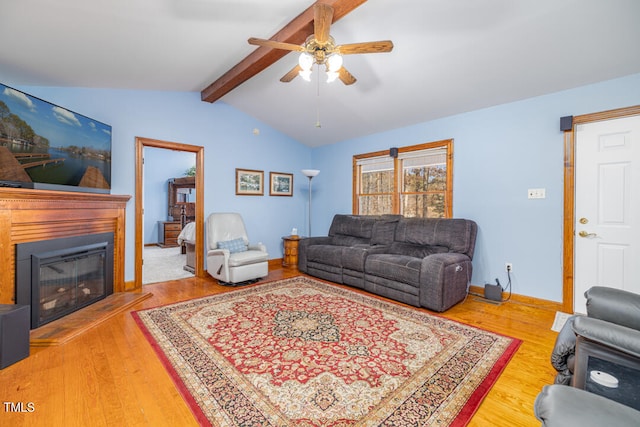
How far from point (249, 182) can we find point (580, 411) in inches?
188

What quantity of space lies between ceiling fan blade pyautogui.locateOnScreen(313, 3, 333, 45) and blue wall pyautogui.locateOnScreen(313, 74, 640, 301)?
258 cm

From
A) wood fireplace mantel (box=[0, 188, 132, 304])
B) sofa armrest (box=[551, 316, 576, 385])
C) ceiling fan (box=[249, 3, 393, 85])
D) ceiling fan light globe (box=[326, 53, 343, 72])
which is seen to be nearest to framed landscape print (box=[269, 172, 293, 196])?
wood fireplace mantel (box=[0, 188, 132, 304])

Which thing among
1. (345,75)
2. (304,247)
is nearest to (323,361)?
(345,75)

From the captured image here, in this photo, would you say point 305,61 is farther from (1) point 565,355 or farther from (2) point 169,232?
(2) point 169,232

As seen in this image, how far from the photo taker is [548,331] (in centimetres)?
251

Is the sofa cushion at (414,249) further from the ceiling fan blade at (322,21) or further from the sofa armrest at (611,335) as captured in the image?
the ceiling fan blade at (322,21)

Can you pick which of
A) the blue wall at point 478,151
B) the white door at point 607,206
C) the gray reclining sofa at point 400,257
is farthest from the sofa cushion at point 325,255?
the white door at point 607,206

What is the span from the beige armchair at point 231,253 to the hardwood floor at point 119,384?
4.53 ft

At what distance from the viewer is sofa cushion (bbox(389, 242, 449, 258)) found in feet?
11.8

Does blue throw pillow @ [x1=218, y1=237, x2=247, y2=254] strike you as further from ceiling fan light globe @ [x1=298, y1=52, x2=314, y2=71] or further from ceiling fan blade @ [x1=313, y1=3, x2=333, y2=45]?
ceiling fan blade @ [x1=313, y1=3, x2=333, y2=45]

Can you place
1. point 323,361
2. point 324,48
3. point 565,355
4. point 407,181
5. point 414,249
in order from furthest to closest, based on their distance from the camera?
point 407,181 → point 414,249 → point 324,48 → point 323,361 → point 565,355

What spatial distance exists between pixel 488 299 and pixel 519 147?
1.87 m

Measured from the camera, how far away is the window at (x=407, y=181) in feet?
13.1

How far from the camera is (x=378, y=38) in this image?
2.71 meters
